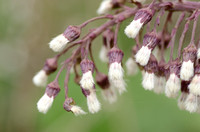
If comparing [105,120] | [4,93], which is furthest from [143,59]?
[4,93]

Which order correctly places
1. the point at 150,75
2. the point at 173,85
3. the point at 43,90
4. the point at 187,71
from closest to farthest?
the point at 187,71
the point at 173,85
the point at 150,75
the point at 43,90

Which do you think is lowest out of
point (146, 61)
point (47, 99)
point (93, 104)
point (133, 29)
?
point (93, 104)

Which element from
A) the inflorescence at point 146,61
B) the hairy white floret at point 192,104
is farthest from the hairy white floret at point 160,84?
the hairy white floret at point 192,104

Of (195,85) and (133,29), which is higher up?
(133,29)

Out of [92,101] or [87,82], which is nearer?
[87,82]

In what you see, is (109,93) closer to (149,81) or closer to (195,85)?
(149,81)

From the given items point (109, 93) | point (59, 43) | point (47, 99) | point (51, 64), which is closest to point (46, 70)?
point (51, 64)

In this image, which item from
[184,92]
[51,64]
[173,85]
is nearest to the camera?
[173,85]

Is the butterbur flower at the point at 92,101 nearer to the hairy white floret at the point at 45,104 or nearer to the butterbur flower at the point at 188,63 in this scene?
the hairy white floret at the point at 45,104
